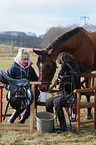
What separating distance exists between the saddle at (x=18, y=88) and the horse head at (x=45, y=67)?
65 cm

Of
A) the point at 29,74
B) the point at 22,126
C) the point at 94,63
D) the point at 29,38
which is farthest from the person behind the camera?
the point at 29,38

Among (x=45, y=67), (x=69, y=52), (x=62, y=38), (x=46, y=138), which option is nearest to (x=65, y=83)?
(x=45, y=67)

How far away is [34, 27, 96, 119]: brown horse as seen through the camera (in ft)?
13.6

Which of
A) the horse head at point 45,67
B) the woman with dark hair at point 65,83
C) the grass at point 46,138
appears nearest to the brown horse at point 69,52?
the horse head at point 45,67

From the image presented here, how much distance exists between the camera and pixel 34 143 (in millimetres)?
2961

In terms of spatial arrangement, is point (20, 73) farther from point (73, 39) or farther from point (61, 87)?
point (73, 39)

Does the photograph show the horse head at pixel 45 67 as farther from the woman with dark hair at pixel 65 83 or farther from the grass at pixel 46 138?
the grass at pixel 46 138

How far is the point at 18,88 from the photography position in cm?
341

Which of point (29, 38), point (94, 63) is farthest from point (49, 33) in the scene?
point (94, 63)

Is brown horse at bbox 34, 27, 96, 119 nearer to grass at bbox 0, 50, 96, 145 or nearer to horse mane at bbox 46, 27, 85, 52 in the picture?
horse mane at bbox 46, 27, 85, 52

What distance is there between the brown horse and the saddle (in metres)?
0.66

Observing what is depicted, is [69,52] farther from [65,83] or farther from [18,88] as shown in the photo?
[18,88]

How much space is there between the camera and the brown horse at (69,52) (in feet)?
13.6

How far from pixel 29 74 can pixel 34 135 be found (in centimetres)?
124
